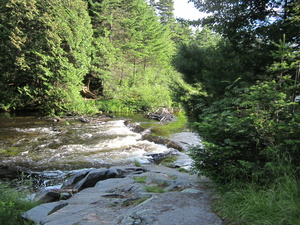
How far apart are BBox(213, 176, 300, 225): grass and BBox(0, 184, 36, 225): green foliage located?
10.2 ft

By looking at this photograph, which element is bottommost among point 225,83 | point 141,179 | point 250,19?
point 141,179

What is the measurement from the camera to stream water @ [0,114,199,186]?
7.49 meters

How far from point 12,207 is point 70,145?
5.47 meters

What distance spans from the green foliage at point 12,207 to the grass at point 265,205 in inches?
122

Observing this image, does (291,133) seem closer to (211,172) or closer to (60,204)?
(211,172)

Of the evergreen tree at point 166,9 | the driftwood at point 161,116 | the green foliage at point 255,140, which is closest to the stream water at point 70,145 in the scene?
the driftwood at point 161,116

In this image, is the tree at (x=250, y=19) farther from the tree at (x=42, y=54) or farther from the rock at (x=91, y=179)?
the tree at (x=42, y=54)

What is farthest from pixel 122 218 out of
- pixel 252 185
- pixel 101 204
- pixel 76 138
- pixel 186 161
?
pixel 76 138

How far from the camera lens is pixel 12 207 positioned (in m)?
3.93

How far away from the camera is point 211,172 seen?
355 cm

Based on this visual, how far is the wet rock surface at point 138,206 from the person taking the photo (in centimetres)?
272

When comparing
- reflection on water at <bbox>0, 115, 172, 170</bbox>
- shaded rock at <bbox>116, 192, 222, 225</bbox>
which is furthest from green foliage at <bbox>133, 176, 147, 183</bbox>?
reflection on water at <bbox>0, 115, 172, 170</bbox>

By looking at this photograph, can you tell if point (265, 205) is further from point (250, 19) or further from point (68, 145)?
point (68, 145)

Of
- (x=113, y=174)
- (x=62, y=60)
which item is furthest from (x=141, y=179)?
(x=62, y=60)
